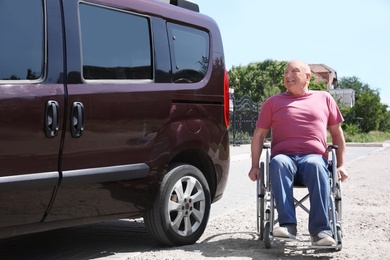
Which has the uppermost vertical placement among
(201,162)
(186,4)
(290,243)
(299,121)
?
(186,4)

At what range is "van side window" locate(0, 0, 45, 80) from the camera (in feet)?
12.8

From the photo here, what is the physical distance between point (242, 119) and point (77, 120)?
26.0 meters

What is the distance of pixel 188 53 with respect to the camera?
18.1ft

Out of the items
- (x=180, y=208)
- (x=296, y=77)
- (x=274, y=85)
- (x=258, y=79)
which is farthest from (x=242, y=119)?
(x=258, y=79)

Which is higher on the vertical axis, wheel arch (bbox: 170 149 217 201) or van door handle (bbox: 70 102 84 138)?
van door handle (bbox: 70 102 84 138)

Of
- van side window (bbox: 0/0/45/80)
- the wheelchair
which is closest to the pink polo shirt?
the wheelchair

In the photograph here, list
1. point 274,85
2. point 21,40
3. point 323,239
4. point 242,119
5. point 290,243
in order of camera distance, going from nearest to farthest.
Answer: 1. point 21,40
2. point 323,239
3. point 290,243
4. point 242,119
5. point 274,85

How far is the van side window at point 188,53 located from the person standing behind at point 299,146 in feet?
2.27

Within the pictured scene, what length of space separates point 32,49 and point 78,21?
18.8 inches

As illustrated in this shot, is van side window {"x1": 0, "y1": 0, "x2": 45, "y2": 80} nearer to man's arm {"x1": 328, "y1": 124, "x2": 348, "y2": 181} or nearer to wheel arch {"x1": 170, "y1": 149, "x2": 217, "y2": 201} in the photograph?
wheel arch {"x1": 170, "y1": 149, "x2": 217, "y2": 201}

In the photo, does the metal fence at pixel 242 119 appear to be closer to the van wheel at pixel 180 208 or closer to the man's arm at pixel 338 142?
the man's arm at pixel 338 142

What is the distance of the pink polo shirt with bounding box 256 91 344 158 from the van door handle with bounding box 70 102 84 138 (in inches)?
68.6

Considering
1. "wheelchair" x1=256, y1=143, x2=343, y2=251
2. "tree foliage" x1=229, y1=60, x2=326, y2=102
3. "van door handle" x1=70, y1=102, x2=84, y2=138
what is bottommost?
"wheelchair" x1=256, y1=143, x2=343, y2=251

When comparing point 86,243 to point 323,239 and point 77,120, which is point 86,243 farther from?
point 323,239
